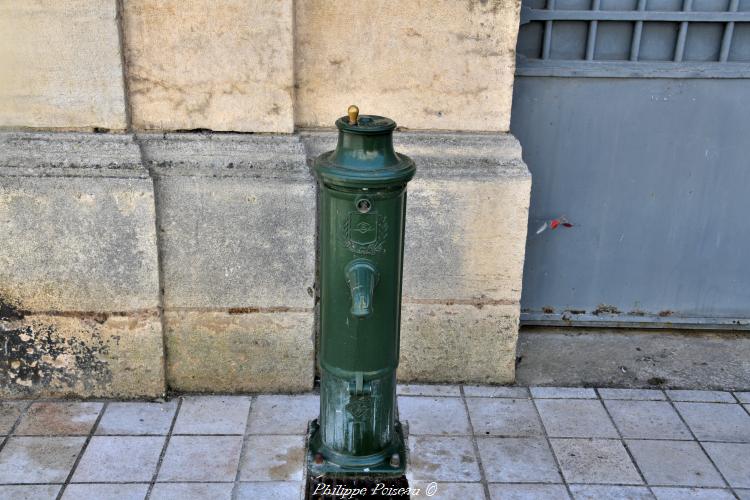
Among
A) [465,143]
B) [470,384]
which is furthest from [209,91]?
[470,384]

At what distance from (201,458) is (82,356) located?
844mm

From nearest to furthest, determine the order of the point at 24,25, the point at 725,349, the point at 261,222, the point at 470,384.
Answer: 1. the point at 24,25
2. the point at 261,222
3. the point at 470,384
4. the point at 725,349

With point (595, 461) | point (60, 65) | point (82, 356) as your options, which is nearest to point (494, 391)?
point (595, 461)

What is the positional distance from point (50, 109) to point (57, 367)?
1224 millimetres

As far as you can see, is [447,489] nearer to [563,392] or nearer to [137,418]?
[563,392]

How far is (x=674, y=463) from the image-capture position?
11.5 feet

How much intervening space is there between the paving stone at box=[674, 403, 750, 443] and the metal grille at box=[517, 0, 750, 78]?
5.55ft

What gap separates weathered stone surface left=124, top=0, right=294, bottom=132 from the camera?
350 cm

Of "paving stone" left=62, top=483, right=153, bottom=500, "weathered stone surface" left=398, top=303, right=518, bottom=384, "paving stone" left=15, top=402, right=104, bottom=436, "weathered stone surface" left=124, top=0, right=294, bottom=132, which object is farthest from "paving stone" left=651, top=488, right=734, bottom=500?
"paving stone" left=15, top=402, right=104, bottom=436

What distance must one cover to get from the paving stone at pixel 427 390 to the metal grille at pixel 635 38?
1656mm

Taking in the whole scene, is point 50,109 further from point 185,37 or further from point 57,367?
point 57,367

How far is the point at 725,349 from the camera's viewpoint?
14.7ft

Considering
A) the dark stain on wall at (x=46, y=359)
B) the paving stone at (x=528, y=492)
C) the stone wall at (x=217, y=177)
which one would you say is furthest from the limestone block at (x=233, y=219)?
the paving stone at (x=528, y=492)

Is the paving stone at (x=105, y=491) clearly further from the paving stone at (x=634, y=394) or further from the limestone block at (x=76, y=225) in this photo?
the paving stone at (x=634, y=394)
